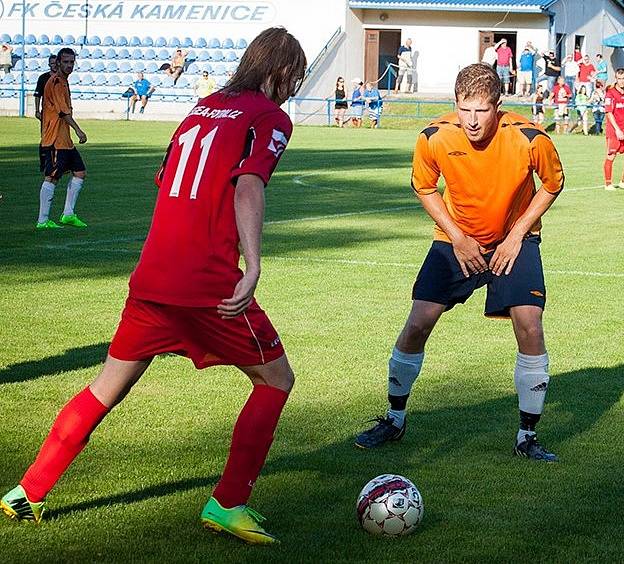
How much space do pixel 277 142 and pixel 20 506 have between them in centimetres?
172

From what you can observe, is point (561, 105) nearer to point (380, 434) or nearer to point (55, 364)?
point (55, 364)

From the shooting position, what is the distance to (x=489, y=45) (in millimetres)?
52969

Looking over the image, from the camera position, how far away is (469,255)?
577 cm

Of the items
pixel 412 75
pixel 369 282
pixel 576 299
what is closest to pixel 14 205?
pixel 369 282

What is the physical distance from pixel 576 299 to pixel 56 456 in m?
6.42

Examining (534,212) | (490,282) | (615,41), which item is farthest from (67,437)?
(615,41)

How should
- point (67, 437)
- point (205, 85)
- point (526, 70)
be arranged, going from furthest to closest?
point (526, 70)
point (205, 85)
point (67, 437)

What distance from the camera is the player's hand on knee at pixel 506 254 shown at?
575cm

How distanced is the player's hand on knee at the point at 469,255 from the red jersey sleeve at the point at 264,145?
162cm

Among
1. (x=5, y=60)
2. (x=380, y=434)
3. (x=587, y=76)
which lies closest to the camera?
(x=380, y=434)

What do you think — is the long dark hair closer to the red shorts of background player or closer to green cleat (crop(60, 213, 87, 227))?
green cleat (crop(60, 213, 87, 227))

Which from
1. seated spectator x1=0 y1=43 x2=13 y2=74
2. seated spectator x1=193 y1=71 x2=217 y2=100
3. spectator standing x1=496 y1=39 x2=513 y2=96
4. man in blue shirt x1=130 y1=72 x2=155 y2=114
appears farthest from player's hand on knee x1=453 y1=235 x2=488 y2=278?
seated spectator x1=0 y1=43 x2=13 y2=74

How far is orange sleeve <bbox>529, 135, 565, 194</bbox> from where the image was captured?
5.61m

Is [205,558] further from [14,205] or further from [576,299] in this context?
[14,205]
